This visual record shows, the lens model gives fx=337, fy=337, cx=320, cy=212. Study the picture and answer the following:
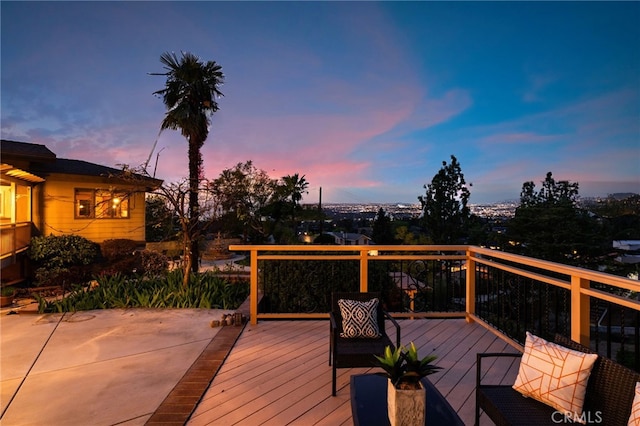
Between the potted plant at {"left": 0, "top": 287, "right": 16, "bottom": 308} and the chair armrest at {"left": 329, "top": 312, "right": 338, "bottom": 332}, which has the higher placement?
the chair armrest at {"left": 329, "top": 312, "right": 338, "bottom": 332}

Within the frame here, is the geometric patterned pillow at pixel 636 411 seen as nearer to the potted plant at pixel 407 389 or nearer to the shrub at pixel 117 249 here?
the potted plant at pixel 407 389

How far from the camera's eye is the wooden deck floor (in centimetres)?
246

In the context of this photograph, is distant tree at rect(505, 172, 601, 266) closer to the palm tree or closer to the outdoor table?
the palm tree

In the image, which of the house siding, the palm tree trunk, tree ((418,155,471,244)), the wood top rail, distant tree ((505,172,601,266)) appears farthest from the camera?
tree ((418,155,471,244))

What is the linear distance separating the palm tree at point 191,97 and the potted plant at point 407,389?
9433 mm

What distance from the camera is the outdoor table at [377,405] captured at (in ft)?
5.81

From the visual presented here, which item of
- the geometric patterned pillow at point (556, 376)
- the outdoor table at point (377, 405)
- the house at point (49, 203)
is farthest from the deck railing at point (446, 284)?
the house at point (49, 203)

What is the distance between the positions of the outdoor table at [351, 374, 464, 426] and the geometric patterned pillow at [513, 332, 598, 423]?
20.9 inches

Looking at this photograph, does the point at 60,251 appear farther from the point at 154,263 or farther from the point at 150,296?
the point at 150,296

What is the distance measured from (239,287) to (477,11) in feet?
26.7

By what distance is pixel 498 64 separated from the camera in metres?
10.3

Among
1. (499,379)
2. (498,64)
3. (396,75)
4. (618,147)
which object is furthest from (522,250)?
(499,379)

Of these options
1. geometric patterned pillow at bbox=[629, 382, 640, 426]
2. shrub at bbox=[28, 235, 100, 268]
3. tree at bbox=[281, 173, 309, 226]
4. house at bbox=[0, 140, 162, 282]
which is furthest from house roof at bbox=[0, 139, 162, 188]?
tree at bbox=[281, 173, 309, 226]

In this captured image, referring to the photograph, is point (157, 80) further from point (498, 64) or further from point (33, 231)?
point (498, 64)
